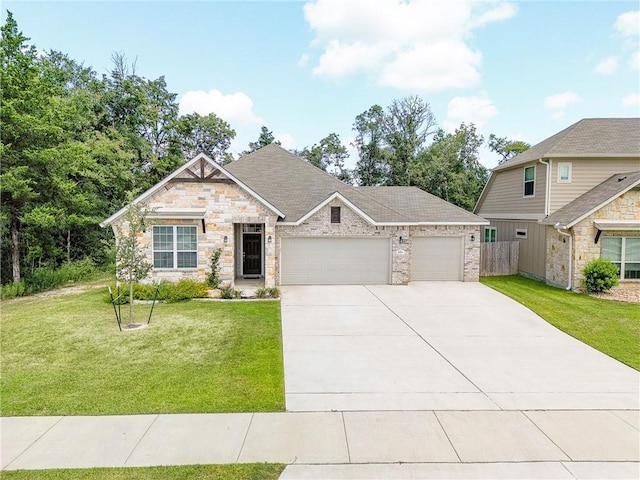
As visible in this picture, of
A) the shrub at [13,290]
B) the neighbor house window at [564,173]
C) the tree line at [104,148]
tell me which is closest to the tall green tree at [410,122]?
the tree line at [104,148]

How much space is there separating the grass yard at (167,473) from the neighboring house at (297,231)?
1061 centimetres

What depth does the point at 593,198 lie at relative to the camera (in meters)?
16.2

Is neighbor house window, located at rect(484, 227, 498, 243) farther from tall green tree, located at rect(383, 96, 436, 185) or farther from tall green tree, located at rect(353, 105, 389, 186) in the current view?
Result: tall green tree, located at rect(383, 96, 436, 185)

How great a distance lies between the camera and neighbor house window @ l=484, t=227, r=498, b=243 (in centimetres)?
2272

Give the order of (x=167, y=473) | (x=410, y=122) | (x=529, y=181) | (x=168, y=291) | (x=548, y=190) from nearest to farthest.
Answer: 1. (x=167, y=473)
2. (x=168, y=291)
3. (x=548, y=190)
4. (x=529, y=181)
5. (x=410, y=122)

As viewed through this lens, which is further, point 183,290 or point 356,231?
point 356,231

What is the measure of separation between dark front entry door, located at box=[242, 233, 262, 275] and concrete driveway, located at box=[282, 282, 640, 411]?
514 cm

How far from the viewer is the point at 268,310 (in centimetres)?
1280

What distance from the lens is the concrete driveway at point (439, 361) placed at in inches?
265

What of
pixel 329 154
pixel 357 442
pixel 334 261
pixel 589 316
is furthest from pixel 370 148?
pixel 357 442

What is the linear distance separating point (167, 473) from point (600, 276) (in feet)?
52.2

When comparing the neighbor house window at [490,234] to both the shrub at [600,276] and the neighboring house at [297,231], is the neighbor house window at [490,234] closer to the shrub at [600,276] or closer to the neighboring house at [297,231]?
the neighboring house at [297,231]

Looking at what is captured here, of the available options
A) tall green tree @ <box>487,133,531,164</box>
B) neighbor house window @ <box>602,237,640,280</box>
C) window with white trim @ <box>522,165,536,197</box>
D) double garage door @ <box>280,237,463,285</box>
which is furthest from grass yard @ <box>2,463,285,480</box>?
tall green tree @ <box>487,133,531,164</box>

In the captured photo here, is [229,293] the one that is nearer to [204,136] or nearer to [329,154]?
[204,136]
